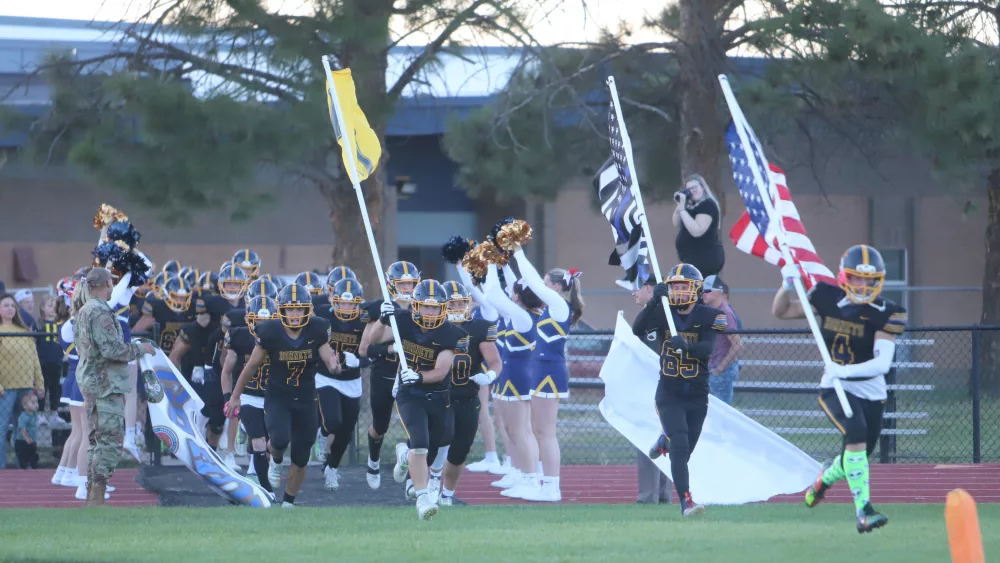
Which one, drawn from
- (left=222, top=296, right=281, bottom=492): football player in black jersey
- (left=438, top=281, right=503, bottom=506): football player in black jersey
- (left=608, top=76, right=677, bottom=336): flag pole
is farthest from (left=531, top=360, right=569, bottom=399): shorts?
(left=222, top=296, right=281, bottom=492): football player in black jersey

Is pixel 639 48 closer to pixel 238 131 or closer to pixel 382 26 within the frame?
pixel 382 26

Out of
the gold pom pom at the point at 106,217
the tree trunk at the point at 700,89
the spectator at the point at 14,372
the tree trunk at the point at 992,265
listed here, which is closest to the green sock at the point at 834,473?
the gold pom pom at the point at 106,217

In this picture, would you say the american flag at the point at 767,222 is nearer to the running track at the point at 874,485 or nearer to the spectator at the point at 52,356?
the running track at the point at 874,485

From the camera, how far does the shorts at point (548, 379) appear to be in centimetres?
1182

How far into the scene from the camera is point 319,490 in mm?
12391

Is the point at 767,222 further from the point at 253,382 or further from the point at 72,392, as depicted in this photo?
the point at 72,392

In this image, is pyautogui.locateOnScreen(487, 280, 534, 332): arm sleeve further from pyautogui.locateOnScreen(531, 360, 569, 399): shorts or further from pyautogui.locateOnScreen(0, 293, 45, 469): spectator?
pyautogui.locateOnScreen(0, 293, 45, 469): spectator

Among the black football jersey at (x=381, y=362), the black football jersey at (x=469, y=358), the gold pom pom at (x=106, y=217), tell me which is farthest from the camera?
the gold pom pom at (x=106, y=217)

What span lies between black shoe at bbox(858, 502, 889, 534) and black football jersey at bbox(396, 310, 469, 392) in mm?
3251

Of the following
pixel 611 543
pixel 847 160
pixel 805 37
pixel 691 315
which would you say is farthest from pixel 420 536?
pixel 847 160

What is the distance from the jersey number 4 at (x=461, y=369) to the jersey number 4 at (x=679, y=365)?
1.61 meters

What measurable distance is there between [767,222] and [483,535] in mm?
3202

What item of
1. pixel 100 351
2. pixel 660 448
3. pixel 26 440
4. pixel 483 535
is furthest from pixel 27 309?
pixel 483 535

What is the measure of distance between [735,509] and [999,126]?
7089 mm
